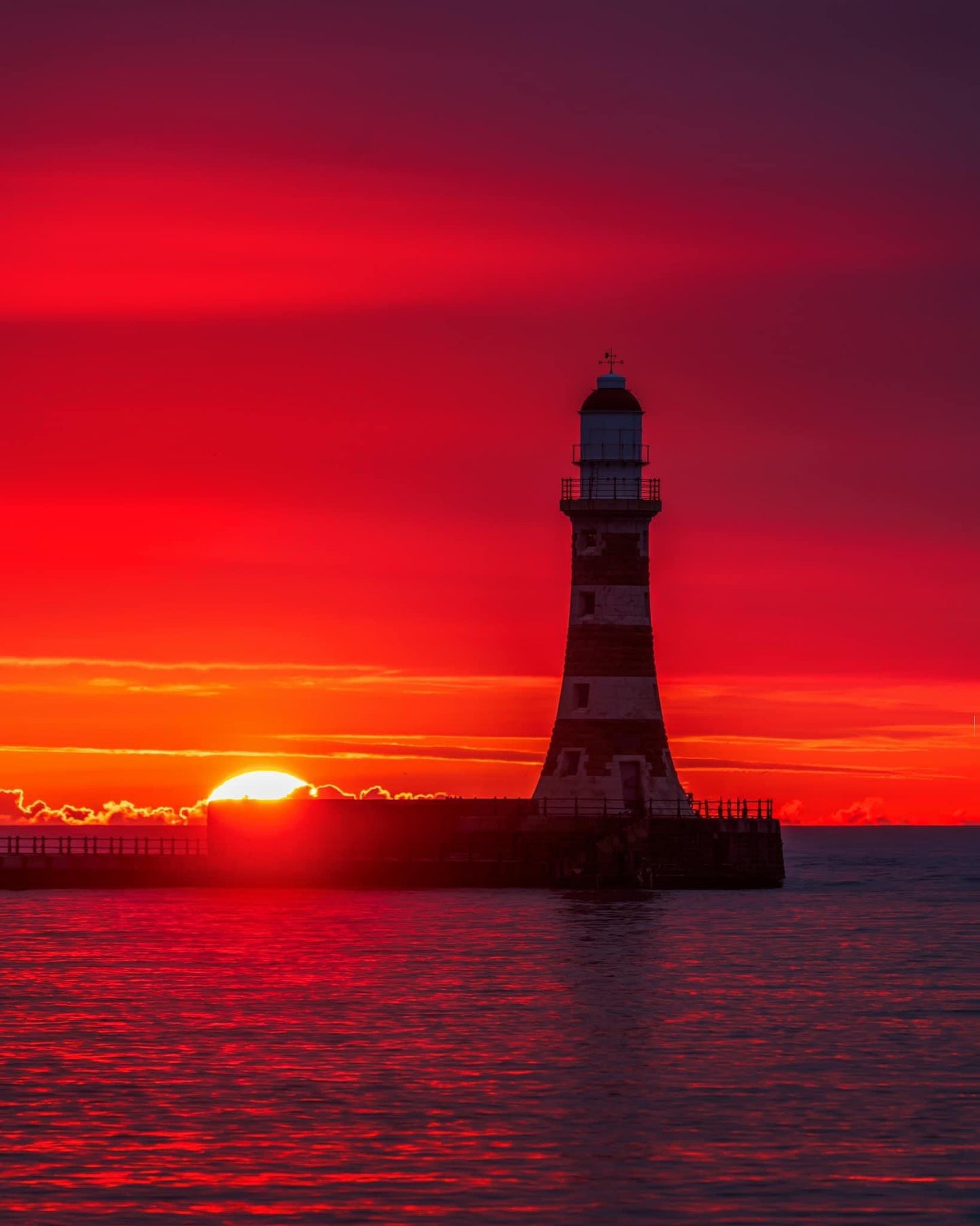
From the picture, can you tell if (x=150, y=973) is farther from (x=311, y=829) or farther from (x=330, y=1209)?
(x=330, y=1209)

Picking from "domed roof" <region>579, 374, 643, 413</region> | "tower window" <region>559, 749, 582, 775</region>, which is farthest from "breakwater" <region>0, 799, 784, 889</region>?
"domed roof" <region>579, 374, 643, 413</region>

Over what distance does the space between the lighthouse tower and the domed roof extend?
0.11 feet

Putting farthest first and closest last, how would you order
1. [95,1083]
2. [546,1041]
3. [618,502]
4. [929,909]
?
[929,909] → [618,502] → [546,1041] → [95,1083]

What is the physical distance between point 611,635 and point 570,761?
16.3ft

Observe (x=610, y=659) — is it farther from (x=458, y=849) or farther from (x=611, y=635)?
(x=458, y=849)

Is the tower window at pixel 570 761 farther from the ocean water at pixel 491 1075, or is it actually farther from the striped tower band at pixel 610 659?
the ocean water at pixel 491 1075

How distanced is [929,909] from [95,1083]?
69.1 m

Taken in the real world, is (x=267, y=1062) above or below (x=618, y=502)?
below

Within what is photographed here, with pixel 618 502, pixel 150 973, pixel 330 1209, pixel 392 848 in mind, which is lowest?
pixel 330 1209

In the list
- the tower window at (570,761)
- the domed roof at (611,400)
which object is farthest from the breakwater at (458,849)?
the domed roof at (611,400)

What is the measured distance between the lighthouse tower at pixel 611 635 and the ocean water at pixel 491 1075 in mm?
5479

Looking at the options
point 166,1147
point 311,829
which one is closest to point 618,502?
point 311,829

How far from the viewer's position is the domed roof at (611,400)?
84438 millimetres

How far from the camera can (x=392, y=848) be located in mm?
89750
